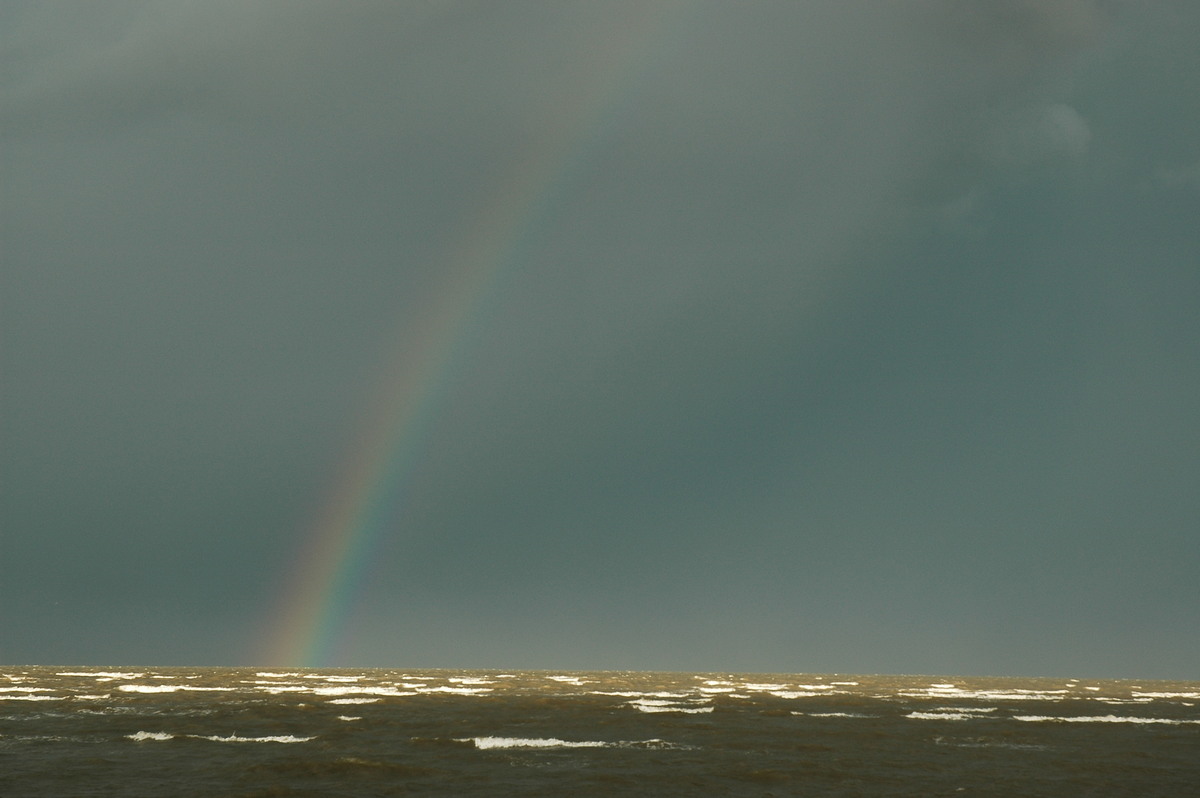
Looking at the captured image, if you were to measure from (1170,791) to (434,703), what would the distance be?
50818 millimetres

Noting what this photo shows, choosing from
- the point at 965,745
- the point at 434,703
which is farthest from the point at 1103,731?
the point at 434,703

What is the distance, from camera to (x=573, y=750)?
4181 centimetres

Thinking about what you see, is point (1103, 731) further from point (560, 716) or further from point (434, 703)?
point (434, 703)

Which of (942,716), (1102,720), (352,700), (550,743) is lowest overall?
(1102,720)

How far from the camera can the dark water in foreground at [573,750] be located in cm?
3272

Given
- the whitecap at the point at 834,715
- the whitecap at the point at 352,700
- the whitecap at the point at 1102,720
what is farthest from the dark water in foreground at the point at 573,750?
the whitecap at the point at 352,700

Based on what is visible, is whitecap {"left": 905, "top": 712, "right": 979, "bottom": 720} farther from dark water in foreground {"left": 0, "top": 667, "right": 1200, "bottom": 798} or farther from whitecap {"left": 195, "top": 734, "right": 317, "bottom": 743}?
whitecap {"left": 195, "top": 734, "right": 317, "bottom": 743}

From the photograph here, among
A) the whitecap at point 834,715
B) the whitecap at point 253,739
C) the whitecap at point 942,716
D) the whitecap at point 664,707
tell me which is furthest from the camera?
the whitecap at point 664,707

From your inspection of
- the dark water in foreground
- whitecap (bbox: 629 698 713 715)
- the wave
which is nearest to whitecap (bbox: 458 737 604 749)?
the dark water in foreground

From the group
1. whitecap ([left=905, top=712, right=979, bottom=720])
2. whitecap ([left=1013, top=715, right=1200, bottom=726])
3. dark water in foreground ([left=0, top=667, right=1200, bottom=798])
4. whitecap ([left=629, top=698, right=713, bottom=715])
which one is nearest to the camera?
dark water in foreground ([left=0, top=667, right=1200, bottom=798])

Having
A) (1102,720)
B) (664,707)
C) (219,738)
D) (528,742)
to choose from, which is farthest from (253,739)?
(1102,720)

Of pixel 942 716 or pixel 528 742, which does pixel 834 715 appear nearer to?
pixel 942 716

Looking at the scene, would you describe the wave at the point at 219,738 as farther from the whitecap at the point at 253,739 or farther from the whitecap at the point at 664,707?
the whitecap at the point at 664,707

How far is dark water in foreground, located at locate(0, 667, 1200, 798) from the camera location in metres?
32.7
